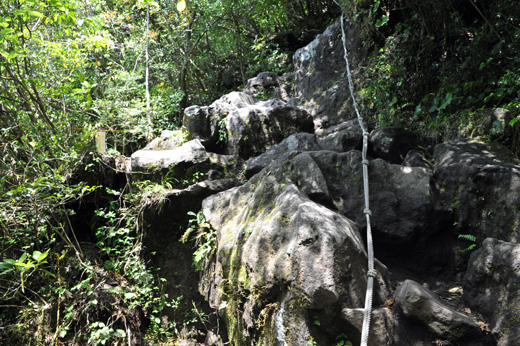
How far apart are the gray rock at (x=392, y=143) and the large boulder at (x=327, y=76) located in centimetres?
127

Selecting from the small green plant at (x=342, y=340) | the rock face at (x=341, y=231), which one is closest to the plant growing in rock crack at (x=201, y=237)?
the rock face at (x=341, y=231)

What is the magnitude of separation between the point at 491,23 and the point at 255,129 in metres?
3.70

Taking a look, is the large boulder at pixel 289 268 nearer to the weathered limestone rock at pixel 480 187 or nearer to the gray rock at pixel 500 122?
the weathered limestone rock at pixel 480 187

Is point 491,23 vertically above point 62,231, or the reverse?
point 491,23

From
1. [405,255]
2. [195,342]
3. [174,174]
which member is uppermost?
[174,174]

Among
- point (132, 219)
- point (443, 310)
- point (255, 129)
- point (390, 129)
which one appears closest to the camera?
point (443, 310)

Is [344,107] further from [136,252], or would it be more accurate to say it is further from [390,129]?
[136,252]

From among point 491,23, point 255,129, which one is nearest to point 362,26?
point 491,23

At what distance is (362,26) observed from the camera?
646cm

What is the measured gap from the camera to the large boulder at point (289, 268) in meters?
2.76

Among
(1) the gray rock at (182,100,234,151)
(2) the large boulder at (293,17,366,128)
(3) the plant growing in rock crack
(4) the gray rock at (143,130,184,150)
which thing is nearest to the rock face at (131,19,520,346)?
(3) the plant growing in rock crack

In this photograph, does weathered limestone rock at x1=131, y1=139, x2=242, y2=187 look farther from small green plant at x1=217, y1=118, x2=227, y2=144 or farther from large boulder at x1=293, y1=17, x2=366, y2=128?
large boulder at x1=293, y1=17, x2=366, y2=128

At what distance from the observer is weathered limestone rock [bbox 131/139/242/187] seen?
555 cm

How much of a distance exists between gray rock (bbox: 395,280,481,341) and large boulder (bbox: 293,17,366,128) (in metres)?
3.86
